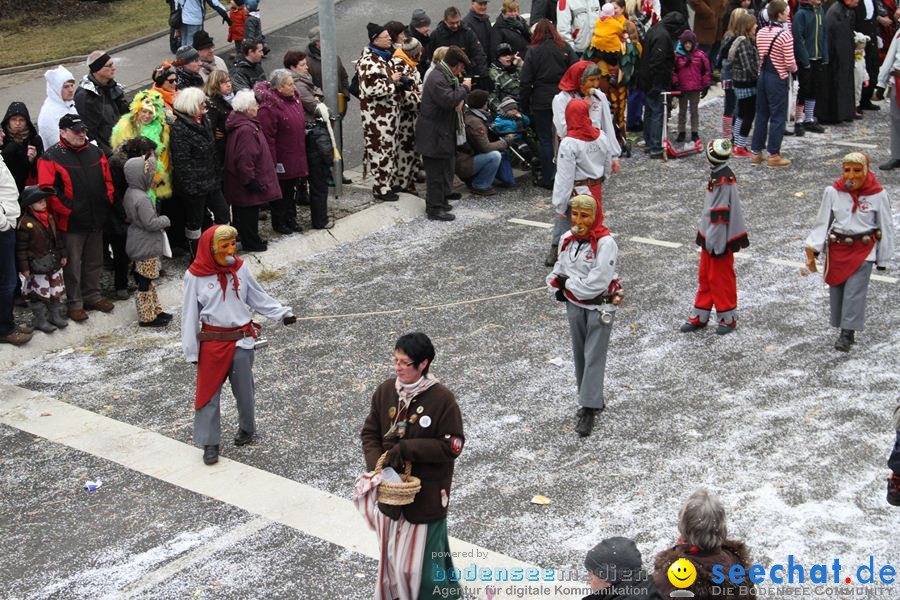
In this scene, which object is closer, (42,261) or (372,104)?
(42,261)

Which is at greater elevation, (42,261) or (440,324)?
(42,261)

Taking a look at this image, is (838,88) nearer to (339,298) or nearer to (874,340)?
(874,340)

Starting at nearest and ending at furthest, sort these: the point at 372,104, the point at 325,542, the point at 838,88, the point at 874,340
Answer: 1. the point at 325,542
2. the point at 874,340
3. the point at 372,104
4. the point at 838,88

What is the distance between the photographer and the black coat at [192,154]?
11820mm

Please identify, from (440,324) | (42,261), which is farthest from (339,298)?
(42,261)

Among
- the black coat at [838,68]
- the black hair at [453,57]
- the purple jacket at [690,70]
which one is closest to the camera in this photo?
the black hair at [453,57]

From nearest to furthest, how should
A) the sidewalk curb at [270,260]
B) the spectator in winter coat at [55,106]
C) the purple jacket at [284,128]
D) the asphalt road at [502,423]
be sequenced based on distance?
the asphalt road at [502,423] < the sidewalk curb at [270,260] < the spectator in winter coat at [55,106] < the purple jacket at [284,128]

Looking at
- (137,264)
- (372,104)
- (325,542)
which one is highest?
(372,104)

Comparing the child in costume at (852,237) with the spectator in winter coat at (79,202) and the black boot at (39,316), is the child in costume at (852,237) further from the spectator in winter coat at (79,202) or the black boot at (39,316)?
the black boot at (39,316)

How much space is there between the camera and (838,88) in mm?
17172

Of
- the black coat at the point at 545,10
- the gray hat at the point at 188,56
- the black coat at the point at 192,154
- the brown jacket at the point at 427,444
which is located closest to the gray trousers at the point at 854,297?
the brown jacket at the point at 427,444

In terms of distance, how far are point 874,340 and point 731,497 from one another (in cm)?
312

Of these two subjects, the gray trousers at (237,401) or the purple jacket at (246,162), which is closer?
the gray trousers at (237,401)

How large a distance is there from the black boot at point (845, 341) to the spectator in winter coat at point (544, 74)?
17.5ft
